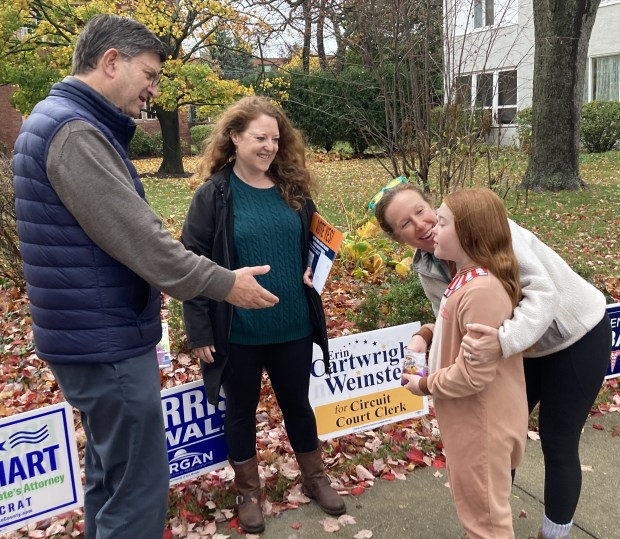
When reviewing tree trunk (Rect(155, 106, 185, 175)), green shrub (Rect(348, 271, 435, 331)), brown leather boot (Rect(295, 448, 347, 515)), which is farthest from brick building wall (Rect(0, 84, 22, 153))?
brown leather boot (Rect(295, 448, 347, 515))

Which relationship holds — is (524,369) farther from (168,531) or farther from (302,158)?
(168,531)

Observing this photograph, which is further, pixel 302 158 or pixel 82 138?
pixel 302 158

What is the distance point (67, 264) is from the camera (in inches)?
77.9

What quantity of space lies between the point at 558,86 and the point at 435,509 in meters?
10.1

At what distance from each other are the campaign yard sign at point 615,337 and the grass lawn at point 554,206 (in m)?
1.11

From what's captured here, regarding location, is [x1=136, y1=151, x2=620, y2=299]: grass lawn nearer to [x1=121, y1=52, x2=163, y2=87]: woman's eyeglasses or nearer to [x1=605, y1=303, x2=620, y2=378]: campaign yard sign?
[x1=605, y1=303, x2=620, y2=378]: campaign yard sign

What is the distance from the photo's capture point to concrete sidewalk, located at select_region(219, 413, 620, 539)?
9.55 feet

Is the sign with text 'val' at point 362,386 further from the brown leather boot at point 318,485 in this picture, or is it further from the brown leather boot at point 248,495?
the brown leather boot at point 248,495

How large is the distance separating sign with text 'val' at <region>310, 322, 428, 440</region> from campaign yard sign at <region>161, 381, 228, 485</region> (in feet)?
1.87

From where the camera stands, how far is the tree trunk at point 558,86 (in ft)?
36.1

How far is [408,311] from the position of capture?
4660mm

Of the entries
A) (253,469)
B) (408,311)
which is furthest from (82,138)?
(408,311)

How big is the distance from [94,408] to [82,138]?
2.89ft

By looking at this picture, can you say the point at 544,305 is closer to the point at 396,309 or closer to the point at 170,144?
the point at 396,309
